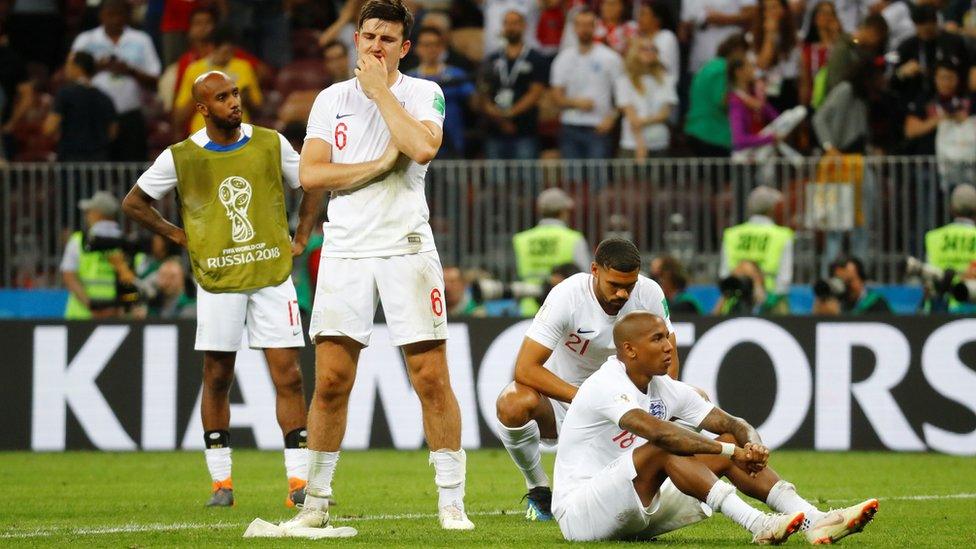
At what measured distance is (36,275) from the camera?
1719 centimetres

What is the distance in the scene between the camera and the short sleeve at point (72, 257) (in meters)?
16.8

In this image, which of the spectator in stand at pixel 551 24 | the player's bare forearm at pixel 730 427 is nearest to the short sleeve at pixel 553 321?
the player's bare forearm at pixel 730 427

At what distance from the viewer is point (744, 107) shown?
17.7 metres

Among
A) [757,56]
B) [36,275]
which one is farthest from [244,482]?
[757,56]

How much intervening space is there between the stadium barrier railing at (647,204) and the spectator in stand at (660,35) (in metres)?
1.94

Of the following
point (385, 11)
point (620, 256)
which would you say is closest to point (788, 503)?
point (620, 256)

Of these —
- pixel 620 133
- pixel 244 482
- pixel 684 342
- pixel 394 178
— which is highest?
pixel 620 133

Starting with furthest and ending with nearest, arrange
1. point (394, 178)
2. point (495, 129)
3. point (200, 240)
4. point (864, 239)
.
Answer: point (495, 129), point (864, 239), point (200, 240), point (394, 178)

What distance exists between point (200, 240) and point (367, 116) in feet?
7.92

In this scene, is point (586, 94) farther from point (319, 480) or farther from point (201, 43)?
point (319, 480)

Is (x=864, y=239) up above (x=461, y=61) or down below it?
below

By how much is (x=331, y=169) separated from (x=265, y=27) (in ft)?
41.7

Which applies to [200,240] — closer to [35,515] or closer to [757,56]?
[35,515]

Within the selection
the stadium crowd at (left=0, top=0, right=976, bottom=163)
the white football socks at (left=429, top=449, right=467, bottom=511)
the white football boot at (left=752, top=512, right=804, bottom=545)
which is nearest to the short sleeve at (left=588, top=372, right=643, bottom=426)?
the white football boot at (left=752, top=512, right=804, bottom=545)
